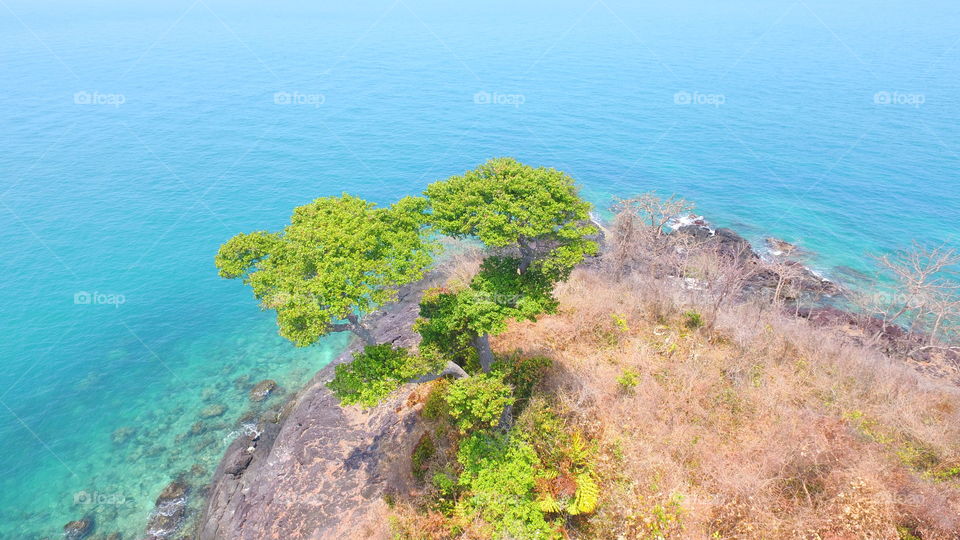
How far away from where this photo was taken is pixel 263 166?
226ft

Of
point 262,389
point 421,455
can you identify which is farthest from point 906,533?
point 262,389

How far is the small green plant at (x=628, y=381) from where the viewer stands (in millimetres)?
24281

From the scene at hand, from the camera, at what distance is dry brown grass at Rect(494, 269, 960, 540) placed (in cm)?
1766

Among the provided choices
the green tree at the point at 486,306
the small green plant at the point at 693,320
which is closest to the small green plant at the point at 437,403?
the green tree at the point at 486,306

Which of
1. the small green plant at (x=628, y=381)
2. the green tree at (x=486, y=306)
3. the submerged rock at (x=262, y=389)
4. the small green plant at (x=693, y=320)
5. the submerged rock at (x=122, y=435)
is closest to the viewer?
the green tree at (x=486, y=306)

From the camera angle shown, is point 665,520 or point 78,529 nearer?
point 665,520

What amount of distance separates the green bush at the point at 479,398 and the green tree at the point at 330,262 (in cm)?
515

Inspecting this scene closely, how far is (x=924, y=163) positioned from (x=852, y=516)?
74707mm

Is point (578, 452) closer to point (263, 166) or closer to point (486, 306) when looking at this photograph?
point (486, 306)

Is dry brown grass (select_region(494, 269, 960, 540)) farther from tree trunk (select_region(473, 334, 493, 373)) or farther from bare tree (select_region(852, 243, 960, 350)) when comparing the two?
bare tree (select_region(852, 243, 960, 350))

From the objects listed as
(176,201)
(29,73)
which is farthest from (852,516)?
(29,73)

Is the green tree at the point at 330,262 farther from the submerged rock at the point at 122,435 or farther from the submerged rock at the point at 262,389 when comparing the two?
the submerged rock at the point at 122,435

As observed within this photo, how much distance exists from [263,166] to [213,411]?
4429 centimetres

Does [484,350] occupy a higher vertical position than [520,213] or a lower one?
lower
